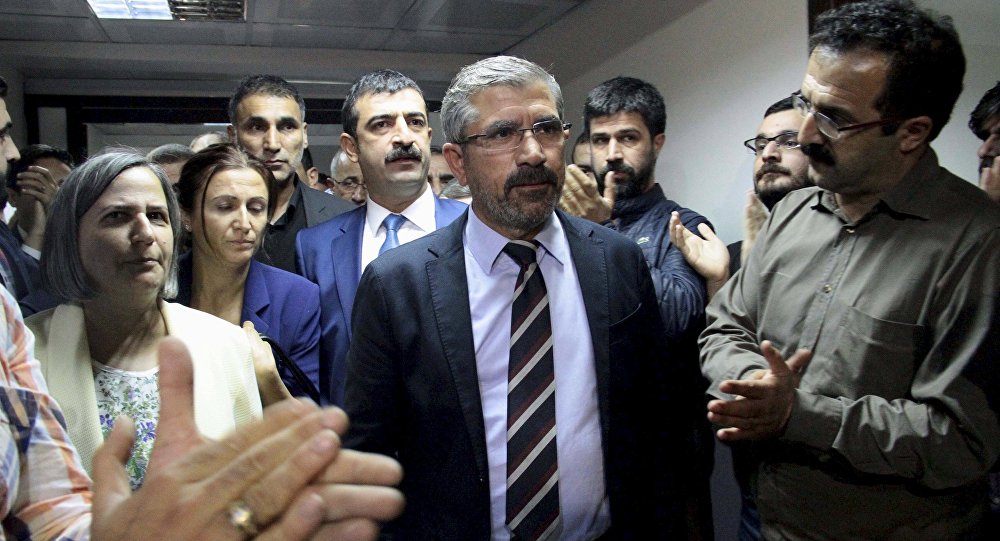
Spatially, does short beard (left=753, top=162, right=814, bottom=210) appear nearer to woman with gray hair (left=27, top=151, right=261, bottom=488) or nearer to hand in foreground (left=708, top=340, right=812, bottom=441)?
hand in foreground (left=708, top=340, right=812, bottom=441)

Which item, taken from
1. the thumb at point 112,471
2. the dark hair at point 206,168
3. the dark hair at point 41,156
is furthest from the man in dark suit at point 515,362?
the dark hair at point 41,156

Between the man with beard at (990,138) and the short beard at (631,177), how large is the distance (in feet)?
3.25

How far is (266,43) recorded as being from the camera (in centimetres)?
568

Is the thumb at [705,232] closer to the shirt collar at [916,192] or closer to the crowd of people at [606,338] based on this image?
the crowd of people at [606,338]

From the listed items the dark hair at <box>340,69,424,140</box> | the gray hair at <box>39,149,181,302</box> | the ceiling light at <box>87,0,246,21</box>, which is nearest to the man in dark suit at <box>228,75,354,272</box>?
the dark hair at <box>340,69,424,140</box>

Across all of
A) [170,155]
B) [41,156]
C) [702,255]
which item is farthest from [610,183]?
[41,156]

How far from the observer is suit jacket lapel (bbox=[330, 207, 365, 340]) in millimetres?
2072

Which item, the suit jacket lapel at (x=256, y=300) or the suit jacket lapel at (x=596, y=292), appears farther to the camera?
the suit jacket lapel at (x=256, y=300)

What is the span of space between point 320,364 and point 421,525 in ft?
2.56

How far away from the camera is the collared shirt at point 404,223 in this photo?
2246 mm

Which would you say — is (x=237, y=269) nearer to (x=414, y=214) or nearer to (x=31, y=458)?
(x=414, y=214)

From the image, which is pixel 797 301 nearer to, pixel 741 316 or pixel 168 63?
pixel 741 316

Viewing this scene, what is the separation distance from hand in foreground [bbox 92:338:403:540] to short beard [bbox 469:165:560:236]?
0.88 metres

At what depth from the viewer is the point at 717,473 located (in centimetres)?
296
